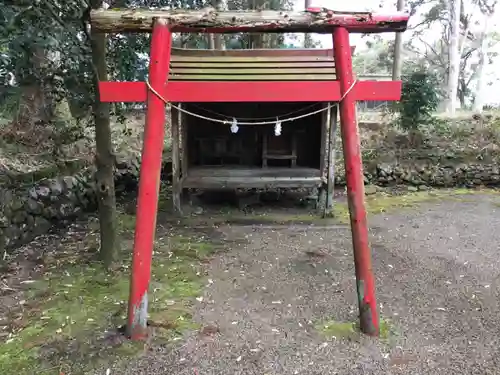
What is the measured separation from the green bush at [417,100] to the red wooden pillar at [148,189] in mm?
8178

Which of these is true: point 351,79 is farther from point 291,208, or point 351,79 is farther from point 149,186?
point 291,208

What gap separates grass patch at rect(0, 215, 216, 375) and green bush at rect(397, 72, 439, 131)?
712 cm

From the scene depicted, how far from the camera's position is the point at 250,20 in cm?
344

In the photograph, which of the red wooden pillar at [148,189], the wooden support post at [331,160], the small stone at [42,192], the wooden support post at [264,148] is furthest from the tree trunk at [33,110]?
the wooden support post at [331,160]

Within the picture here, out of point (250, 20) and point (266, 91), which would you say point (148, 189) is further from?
point (250, 20)

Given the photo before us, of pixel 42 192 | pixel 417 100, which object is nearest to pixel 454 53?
pixel 417 100

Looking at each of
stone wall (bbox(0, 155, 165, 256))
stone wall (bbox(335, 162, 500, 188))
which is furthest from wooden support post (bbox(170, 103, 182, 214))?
stone wall (bbox(335, 162, 500, 188))

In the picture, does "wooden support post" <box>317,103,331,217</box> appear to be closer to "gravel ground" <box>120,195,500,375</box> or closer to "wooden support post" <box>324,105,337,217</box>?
"wooden support post" <box>324,105,337,217</box>

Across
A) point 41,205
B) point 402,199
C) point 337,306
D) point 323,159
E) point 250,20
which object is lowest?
point 402,199

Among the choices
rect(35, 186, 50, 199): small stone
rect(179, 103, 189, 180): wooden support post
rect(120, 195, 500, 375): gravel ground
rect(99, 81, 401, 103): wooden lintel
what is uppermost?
rect(99, 81, 401, 103): wooden lintel

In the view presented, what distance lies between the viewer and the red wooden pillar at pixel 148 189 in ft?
11.1

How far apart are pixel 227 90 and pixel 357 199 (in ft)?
4.55

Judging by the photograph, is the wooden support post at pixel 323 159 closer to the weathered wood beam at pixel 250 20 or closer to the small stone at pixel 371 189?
the small stone at pixel 371 189

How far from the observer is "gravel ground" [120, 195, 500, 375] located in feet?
10.3
